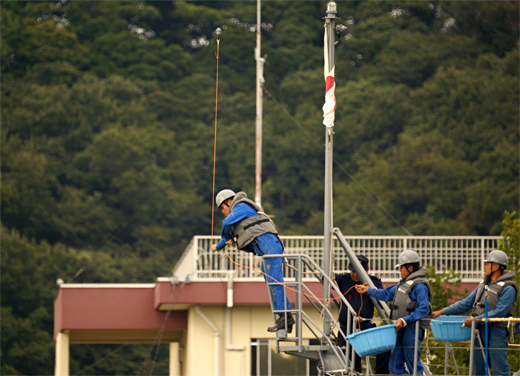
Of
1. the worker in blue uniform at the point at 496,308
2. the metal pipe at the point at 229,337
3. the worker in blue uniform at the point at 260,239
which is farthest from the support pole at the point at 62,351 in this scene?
the worker in blue uniform at the point at 496,308

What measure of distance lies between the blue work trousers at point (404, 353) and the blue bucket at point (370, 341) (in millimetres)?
587

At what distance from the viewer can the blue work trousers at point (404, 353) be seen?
35.6 feet

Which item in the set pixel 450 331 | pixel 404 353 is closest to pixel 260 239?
pixel 404 353

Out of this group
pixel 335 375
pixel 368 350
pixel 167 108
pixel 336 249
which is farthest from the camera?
pixel 167 108

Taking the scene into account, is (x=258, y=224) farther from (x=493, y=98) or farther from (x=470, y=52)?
(x=470, y=52)

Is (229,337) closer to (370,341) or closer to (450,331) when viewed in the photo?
(450,331)

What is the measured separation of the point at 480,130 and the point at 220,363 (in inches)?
1911

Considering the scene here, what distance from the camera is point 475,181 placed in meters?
63.5

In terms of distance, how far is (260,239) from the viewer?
458 inches

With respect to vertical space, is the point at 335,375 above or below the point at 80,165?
below

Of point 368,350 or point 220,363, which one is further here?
point 220,363

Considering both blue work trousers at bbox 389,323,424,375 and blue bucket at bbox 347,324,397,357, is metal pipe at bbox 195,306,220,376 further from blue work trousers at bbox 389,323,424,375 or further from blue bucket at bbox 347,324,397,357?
blue bucket at bbox 347,324,397,357

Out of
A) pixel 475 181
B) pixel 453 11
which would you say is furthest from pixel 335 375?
pixel 453 11

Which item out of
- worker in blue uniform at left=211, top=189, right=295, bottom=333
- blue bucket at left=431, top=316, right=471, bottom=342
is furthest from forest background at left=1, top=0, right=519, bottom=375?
blue bucket at left=431, top=316, right=471, bottom=342
